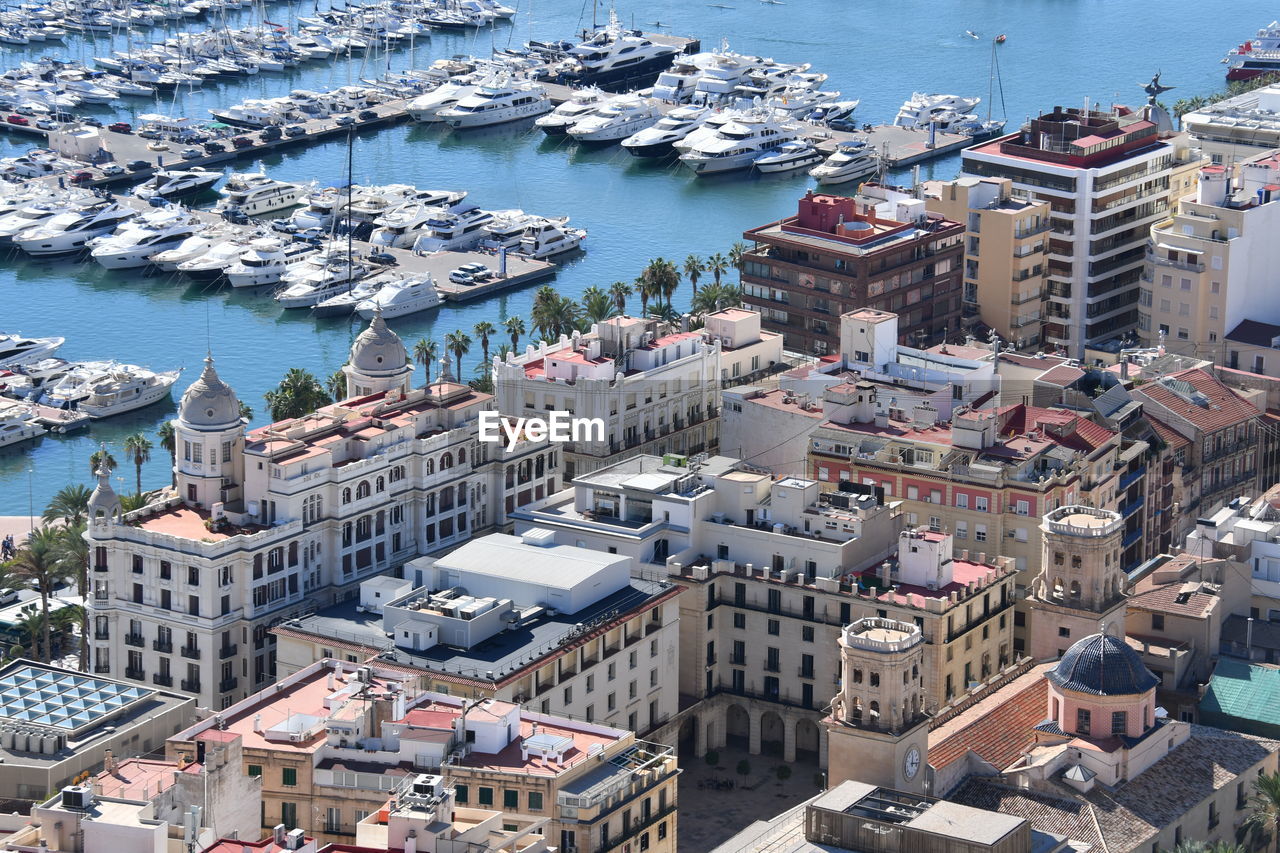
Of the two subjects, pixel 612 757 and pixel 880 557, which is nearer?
Answer: pixel 612 757

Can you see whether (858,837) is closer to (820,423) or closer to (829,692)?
(829,692)

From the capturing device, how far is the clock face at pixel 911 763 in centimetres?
13075

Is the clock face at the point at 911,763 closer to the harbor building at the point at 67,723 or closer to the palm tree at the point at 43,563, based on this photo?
the harbor building at the point at 67,723

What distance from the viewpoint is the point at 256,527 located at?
15600cm

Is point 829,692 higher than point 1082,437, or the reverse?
point 1082,437

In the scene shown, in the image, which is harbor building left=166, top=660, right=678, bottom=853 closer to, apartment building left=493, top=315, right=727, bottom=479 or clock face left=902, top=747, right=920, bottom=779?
clock face left=902, top=747, right=920, bottom=779

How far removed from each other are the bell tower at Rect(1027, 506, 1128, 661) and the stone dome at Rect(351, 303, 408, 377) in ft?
154

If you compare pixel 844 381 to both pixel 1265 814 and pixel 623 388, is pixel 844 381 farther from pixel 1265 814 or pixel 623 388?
pixel 1265 814

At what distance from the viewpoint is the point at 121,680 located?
15000cm

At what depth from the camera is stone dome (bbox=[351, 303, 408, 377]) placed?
17275cm

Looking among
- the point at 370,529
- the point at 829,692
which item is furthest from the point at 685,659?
the point at 370,529

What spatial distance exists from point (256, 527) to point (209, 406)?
8.08m

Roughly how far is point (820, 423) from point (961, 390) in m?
12.4

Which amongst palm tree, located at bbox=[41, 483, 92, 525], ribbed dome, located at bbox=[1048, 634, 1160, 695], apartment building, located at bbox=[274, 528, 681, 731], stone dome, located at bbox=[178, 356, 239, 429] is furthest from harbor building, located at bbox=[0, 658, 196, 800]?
ribbed dome, located at bbox=[1048, 634, 1160, 695]
